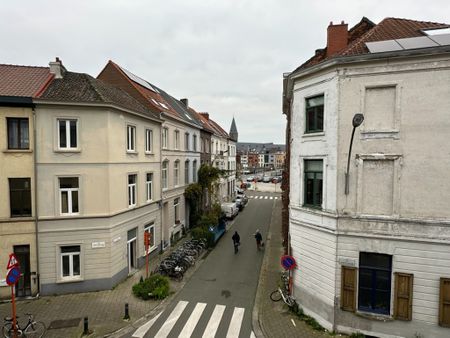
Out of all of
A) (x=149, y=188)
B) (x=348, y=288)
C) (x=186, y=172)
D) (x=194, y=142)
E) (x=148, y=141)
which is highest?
(x=194, y=142)

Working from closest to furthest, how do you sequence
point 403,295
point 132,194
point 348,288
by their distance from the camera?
1. point 403,295
2. point 348,288
3. point 132,194

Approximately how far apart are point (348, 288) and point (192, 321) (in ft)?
20.6

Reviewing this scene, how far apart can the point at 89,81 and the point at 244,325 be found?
14.5 m

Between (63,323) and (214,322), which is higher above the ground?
(63,323)

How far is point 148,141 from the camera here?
18.3m

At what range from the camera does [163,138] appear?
20.5 meters

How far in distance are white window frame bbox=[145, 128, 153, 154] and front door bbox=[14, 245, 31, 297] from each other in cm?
829

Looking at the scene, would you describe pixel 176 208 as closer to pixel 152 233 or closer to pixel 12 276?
pixel 152 233

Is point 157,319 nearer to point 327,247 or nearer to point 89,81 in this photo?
point 327,247

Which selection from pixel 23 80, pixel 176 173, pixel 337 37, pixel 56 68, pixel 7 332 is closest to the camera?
pixel 7 332

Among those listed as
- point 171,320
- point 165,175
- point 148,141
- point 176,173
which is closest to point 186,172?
point 176,173

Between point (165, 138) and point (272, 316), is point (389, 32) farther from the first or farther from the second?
point (165, 138)

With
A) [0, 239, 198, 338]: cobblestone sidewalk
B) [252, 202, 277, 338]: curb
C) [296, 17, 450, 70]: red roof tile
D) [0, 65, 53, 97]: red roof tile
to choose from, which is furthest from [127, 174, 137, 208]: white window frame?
[296, 17, 450, 70]: red roof tile

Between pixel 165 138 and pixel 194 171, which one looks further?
pixel 194 171
